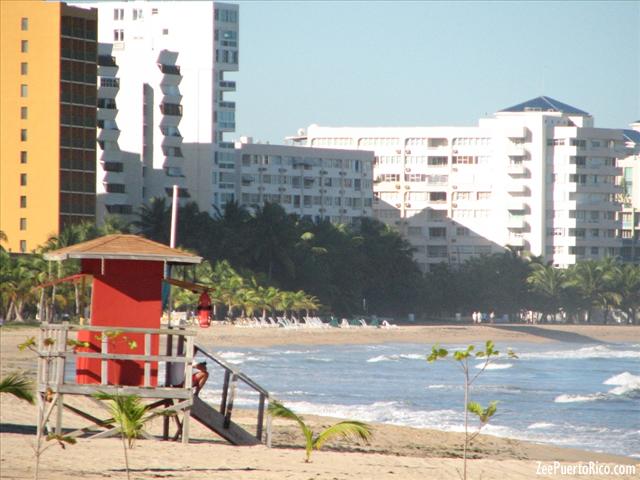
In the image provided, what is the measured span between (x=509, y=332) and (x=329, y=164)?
120ft

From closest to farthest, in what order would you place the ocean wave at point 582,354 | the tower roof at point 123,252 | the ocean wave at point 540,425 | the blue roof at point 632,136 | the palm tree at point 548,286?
1. the tower roof at point 123,252
2. the ocean wave at point 540,425
3. the ocean wave at point 582,354
4. the palm tree at point 548,286
5. the blue roof at point 632,136

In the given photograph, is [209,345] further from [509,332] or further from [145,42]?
[145,42]

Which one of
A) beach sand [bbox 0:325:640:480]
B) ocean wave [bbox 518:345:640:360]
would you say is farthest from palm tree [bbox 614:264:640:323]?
beach sand [bbox 0:325:640:480]

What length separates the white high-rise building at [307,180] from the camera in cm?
13000

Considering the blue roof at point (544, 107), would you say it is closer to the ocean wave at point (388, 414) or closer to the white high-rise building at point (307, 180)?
the white high-rise building at point (307, 180)

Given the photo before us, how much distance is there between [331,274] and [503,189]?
4187 cm

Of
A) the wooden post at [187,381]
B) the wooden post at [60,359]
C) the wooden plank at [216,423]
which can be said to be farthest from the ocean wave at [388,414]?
the wooden post at [60,359]

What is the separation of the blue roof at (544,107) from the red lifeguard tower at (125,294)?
138 metres

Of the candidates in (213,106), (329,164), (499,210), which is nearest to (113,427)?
(213,106)

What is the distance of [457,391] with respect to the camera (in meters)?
44.4

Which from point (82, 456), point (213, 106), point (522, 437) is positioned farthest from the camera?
point (213, 106)

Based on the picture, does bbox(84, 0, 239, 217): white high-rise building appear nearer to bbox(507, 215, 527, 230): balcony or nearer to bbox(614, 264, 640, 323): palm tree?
bbox(507, 215, 527, 230): balcony

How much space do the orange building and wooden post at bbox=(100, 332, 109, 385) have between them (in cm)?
7138

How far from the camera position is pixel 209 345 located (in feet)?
244
